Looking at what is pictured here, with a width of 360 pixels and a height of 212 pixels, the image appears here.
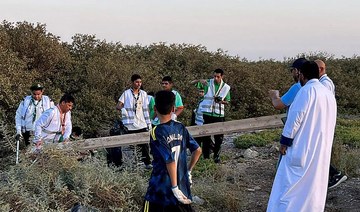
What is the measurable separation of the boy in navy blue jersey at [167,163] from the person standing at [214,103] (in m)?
6.13

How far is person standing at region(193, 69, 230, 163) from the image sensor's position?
1166cm

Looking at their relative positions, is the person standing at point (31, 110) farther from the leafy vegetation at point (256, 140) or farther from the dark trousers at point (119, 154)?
the leafy vegetation at point (256, 140)

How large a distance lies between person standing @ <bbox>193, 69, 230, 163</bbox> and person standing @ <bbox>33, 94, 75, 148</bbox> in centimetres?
330

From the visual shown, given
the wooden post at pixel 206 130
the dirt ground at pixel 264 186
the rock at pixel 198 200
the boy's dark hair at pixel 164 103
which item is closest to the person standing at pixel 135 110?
the wooden post at pixel 206 130

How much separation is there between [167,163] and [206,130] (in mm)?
5404

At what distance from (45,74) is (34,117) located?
701cm

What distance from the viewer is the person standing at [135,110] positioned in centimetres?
1077

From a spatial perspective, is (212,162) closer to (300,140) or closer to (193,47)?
(300,140)

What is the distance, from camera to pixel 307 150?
6117 millimetres

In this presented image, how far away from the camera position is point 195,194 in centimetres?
812

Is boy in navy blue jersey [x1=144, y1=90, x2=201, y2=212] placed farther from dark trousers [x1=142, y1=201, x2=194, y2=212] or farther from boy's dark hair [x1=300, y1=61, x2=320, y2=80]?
boy's dark hair [x1=300, y1=61, x2=320, y2=80]

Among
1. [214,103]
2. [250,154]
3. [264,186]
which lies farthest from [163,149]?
[250,154]

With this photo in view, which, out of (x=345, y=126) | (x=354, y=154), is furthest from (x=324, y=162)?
(x=345, y=126)

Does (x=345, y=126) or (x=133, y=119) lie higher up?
(x=133, y=119)
